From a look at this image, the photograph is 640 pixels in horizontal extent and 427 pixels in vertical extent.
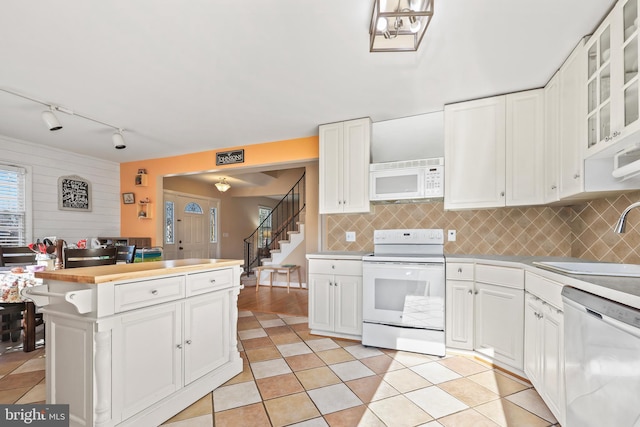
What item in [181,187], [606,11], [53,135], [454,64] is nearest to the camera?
[606,11]

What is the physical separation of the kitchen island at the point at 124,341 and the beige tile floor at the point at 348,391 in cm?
24

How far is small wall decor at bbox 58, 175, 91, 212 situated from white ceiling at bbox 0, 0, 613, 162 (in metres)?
1.26

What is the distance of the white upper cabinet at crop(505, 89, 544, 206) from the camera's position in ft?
8.31

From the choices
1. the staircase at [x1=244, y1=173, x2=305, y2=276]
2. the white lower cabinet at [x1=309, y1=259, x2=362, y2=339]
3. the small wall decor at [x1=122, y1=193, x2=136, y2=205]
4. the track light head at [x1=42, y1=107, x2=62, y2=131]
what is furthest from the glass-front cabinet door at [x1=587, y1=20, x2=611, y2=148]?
the small wall decor at [x1=122, y1=193, x2=136, y2=205]

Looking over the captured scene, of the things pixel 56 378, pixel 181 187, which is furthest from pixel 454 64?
pixel 181 187

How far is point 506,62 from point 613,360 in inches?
81.1

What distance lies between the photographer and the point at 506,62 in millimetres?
2188

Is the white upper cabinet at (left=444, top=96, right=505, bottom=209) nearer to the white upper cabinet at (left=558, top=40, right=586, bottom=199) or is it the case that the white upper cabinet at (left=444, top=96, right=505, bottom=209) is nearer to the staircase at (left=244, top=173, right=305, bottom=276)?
the white upper cabinet at (left=558, top=40, right=586, bottom=199)

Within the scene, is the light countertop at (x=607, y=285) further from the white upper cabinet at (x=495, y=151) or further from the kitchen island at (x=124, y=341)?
the kitchen island at (x=124, y=341)

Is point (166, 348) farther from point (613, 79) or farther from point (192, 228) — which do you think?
point (192, 228)

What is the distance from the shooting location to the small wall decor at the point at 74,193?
175 inches

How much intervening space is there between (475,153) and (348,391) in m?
2.39

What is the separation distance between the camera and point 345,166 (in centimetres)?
334

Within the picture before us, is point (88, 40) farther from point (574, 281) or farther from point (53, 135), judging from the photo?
point (574, 281)
